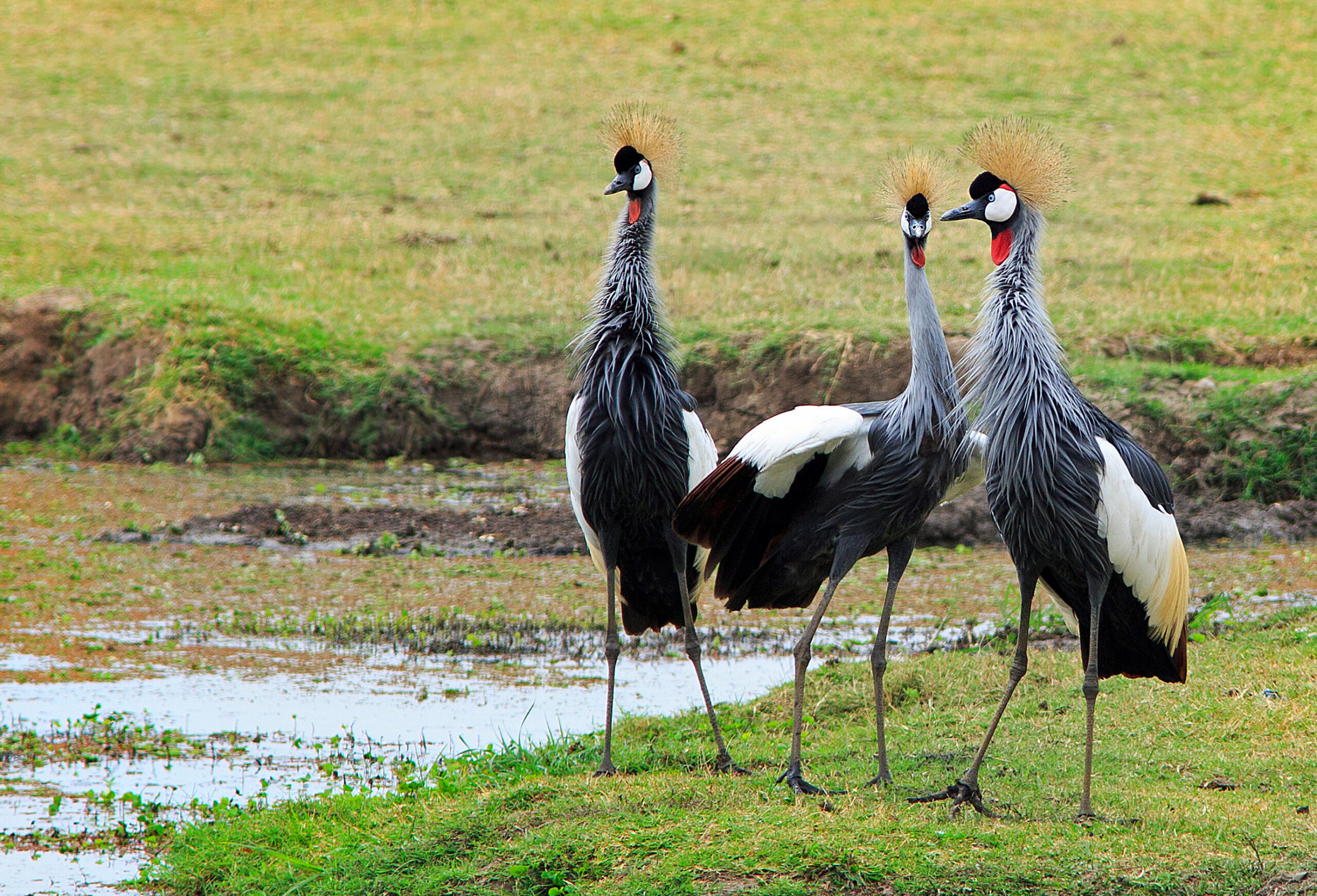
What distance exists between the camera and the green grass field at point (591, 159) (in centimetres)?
1273

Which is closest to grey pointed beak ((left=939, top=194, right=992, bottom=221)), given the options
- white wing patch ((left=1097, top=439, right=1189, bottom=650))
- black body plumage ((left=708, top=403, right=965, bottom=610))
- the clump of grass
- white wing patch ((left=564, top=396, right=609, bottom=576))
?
black body plumage ((left=708, top=403, right=965, bottom=610))

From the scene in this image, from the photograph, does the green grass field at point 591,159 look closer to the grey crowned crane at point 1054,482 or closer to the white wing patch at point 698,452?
the white wing patch at point 698,452

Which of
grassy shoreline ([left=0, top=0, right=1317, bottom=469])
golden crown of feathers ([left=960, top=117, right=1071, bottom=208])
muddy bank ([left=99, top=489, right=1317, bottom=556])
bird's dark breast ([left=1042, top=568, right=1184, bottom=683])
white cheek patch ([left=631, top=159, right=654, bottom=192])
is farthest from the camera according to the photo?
grassy shoreline ([left=0, top=0, right=1317, bottom=469])

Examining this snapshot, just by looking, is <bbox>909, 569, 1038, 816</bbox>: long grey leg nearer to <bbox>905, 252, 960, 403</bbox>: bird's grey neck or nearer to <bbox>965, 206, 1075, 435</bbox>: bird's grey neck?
<bbox>965, 206, 1075, 435</bbox>: bird's grey neck

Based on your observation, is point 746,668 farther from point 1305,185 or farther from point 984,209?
point 1305,185

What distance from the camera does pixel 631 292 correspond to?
241 inches

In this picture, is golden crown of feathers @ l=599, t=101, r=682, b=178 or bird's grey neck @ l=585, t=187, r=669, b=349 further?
golden crown of feathers @ l=599, t=101, r=682, b=178

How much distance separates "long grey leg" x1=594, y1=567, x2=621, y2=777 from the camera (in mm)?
5586

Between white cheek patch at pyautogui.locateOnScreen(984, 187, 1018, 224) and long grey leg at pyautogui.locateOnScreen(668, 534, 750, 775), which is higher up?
white cheek patch at pyautogui.locateOnScreen(984, 187, 1018, 224)

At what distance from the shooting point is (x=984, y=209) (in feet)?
17.8

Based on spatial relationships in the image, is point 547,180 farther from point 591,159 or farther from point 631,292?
point 631,292

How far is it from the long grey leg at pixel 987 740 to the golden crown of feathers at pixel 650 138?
8.31 feet

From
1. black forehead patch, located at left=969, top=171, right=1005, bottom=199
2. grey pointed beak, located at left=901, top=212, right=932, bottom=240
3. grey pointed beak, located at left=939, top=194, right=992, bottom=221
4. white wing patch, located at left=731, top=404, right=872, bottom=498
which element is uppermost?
black forehead patch, located at left=969, top=171, right=1005, bottom=199

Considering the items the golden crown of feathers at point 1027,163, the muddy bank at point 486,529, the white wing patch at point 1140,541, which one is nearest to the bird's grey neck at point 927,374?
the golden crown of feathers at point 1027,163
